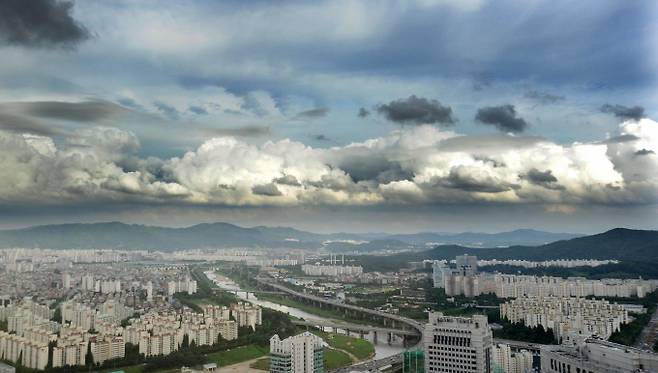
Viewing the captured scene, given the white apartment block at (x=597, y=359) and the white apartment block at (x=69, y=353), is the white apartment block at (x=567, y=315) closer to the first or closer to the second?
the white apartment block at (x=597, y=359)

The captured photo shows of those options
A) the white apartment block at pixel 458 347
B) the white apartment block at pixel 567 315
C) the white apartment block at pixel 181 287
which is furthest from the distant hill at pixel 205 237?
the white apartment block at pixel 567 315

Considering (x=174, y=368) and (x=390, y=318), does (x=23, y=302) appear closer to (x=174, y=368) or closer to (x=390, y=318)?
(x=174, y=368)

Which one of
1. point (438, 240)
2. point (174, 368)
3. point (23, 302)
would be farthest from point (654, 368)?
point (438, 240)

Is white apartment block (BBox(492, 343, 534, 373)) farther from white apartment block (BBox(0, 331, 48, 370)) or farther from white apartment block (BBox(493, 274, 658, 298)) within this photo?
white apartment block (BBox(493, 274, 658, 298))

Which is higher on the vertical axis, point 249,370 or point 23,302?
point 23,302

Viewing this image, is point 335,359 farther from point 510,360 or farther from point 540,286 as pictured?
point 540,286

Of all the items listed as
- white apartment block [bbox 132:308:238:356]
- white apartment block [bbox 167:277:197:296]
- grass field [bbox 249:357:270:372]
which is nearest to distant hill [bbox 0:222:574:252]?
white apartment block [bbox 167:277:197:296]
